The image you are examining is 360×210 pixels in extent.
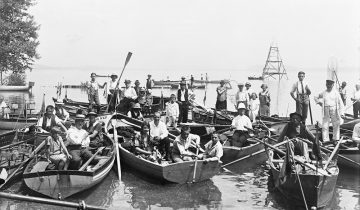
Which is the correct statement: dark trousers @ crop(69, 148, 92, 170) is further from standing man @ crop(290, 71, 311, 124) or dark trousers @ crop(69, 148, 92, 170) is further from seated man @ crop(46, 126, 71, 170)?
standing man @ crop(290, 71, 311, 124)

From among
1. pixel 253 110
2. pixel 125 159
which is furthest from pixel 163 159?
pixel 253 110

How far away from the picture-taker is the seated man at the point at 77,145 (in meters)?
10.0

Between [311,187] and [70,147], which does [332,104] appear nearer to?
[311,187]

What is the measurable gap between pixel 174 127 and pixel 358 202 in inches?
300

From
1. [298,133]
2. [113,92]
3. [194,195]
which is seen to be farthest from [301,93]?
[113,92]

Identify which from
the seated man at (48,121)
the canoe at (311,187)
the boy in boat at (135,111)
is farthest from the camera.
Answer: the boy in boat at (135,111)

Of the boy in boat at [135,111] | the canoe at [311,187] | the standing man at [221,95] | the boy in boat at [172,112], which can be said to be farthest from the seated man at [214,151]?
the boy in boat at [135,111]

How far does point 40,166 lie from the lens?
10188 millimetres

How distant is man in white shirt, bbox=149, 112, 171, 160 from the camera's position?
38.9ft

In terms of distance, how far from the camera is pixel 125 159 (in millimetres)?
12492

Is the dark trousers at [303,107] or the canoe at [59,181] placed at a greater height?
the dark trousers at [303,107]

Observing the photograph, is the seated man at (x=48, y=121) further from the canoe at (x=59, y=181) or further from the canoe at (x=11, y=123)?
the canoe at (x=11, y=123)

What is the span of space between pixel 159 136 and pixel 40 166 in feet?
11.5

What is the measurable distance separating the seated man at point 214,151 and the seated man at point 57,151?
355cm
